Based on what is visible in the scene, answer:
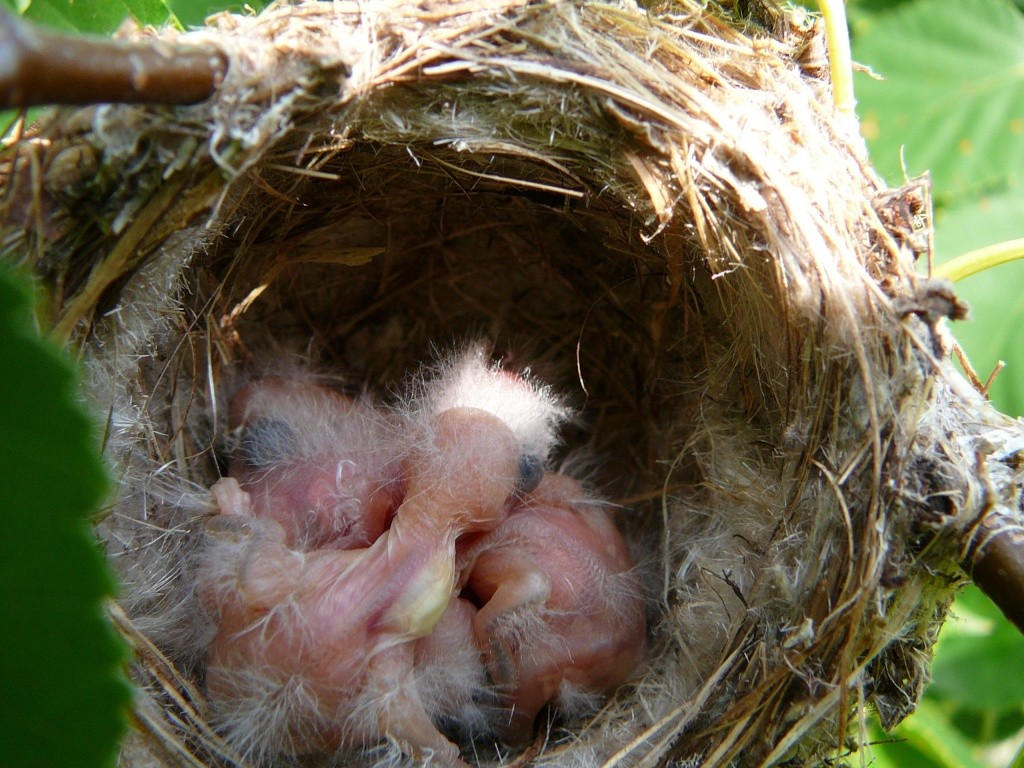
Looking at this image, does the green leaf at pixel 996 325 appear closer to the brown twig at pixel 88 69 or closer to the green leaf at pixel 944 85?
the green leaf at pixel 944 85

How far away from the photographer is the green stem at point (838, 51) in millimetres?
1186

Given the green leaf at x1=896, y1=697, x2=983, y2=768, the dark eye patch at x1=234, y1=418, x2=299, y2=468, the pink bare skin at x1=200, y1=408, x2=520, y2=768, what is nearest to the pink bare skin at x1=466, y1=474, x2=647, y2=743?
the pink bare skin at x1=200, y1=408, x2=520, y2=768

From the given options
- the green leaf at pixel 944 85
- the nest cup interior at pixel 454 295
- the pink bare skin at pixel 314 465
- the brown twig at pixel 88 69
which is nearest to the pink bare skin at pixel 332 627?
the pink bare skin at pixel 314 465

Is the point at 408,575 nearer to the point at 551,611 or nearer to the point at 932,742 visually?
the point at 551,611

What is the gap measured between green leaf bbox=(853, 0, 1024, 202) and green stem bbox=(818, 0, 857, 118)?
0.51 meters

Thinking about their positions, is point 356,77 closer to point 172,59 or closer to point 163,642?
point 172,59

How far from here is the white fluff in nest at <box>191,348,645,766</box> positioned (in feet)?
3.78

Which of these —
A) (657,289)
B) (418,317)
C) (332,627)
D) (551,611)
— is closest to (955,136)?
(657,289)

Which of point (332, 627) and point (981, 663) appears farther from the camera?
point (981, 663)

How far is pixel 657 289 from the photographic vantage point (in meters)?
1.52

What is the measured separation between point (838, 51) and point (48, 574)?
124 cm

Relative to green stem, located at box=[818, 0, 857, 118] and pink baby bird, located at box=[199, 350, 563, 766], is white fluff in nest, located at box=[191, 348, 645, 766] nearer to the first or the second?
pink baby bird, located at box=[199, 350, 563, 766]

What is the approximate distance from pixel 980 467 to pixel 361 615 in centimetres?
88

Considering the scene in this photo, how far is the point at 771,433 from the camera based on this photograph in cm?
126
